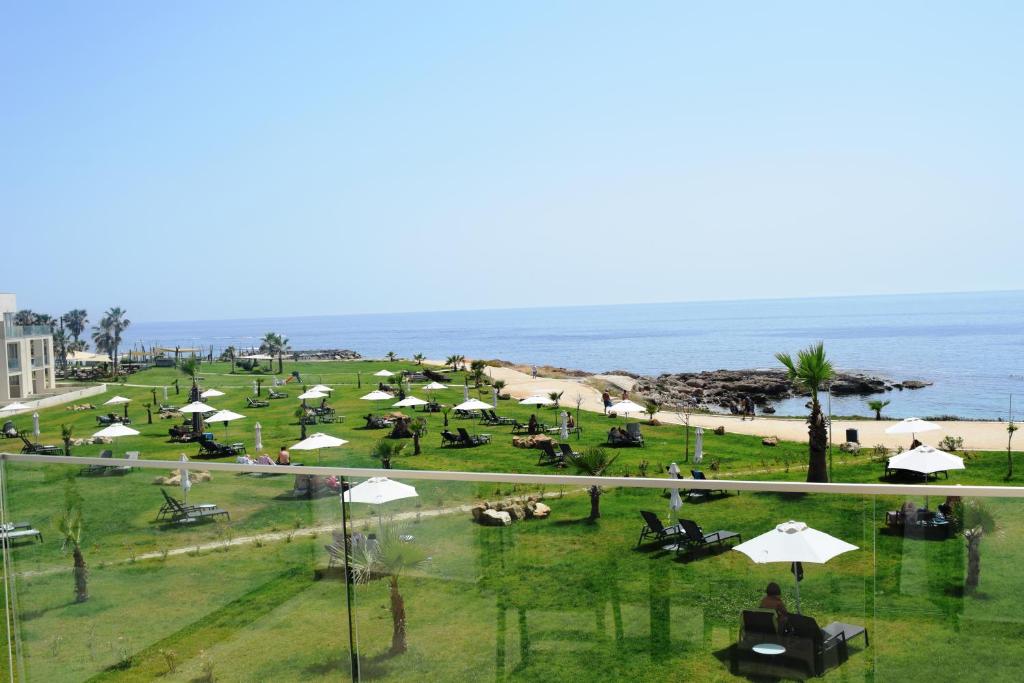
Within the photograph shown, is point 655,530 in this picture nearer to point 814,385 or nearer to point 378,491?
point 378,491

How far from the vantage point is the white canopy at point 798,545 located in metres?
3.60

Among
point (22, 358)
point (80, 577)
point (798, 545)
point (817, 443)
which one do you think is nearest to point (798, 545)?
point (798, 545)

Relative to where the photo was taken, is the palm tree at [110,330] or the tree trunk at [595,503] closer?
the tree trunk at [595,503]

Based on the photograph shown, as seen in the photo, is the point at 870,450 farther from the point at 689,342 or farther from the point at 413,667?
the point at 689,342

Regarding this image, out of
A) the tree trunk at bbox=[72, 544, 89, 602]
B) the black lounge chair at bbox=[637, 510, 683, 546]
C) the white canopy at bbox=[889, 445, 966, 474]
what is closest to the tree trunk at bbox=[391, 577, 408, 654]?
the black lounge chair at bbox=[637, 510, 683, 546]

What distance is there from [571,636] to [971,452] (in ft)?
98.5

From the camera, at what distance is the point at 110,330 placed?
396ft

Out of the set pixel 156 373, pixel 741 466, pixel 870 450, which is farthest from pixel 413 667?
pixel 156 373

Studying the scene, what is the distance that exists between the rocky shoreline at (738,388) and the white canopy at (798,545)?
6029 centimetres

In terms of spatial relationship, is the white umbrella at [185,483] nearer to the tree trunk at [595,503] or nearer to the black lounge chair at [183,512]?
the black lounge chair at [183,512]

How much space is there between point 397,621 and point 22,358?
61994 mm

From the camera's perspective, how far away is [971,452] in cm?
2956

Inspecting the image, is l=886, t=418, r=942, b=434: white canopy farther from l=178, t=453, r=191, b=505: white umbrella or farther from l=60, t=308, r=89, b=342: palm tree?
l=60, t=308, r=89, b=342: palm tree

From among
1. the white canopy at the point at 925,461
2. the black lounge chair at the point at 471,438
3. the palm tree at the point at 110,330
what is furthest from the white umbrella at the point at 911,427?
the palm tree at the point at 110,330
